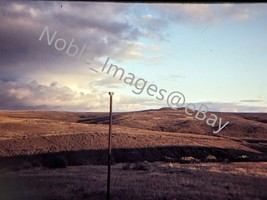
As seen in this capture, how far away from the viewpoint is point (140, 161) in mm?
27078

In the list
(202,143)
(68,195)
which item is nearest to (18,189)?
(68,195)

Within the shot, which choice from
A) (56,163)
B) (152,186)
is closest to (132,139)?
(56,163)

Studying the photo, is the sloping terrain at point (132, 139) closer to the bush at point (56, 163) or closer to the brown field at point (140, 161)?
the brown field at point (140, 161)

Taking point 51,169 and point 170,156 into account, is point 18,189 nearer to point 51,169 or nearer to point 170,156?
point 51,169

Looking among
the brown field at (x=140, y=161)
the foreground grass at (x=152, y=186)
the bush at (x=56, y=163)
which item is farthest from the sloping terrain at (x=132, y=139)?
the foreground grass at (x=152, y=186)

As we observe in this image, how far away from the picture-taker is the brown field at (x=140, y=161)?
1337 centimetres

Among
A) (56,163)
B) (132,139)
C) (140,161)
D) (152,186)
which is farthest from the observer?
(132,139)

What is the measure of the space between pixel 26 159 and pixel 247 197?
1694cm

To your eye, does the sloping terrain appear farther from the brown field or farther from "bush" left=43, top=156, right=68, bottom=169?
"bush" left=43, top=156, right=68, bottom=169

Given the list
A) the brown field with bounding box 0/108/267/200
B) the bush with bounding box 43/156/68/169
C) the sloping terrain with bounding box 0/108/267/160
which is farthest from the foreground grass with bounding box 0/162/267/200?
the sloping terrain with bounding box 0/108/267/160

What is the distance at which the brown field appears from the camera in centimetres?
1337

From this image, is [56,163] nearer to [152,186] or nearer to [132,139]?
[132,139]

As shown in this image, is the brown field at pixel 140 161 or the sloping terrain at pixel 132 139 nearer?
the brown field at pixel 140 161

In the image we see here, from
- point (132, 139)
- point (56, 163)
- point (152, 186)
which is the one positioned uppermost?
point (132, 139)
